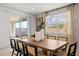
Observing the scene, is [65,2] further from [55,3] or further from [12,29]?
[12,29]

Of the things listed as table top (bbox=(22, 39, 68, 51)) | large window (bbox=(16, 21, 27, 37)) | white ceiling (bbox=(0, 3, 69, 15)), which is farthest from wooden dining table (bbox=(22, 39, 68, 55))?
white ceiling (bbox=(0, 3, 69, 15))

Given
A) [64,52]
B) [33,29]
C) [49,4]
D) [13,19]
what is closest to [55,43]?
[64,52]

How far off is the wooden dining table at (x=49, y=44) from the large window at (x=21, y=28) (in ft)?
0.35

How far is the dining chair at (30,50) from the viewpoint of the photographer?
114 cm

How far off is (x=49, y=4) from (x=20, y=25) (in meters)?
0.47

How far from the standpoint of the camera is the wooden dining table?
110 cm

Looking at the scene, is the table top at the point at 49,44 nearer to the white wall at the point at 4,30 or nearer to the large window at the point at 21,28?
the large window at the point at 21,28

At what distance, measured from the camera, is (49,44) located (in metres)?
1.15

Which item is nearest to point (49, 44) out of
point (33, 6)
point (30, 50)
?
point (30, 50)

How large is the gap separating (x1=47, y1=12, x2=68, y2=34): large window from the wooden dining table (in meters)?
0.13

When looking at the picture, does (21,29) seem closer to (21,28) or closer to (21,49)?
(21,28)

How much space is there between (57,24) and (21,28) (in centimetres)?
48

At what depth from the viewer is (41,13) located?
3.80 ft

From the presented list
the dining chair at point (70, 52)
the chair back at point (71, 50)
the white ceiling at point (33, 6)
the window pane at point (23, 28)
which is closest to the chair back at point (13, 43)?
the window pane at point (23, 28)
